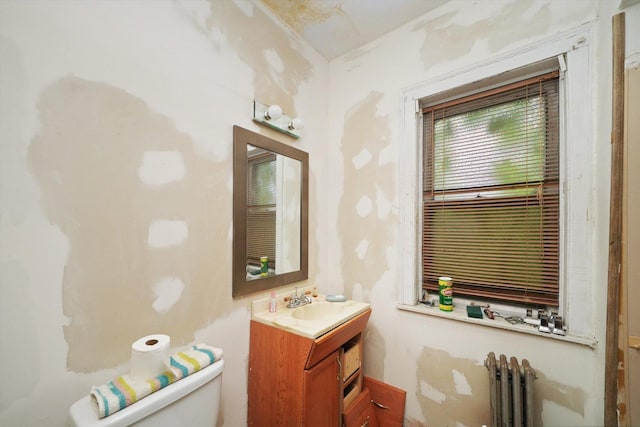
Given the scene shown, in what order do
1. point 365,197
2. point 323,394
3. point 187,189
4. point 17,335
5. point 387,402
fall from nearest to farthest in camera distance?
point 17,335, point 187,189, point 323,394, point 387,402, point 365,197

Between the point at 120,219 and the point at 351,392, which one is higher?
the point at 120,219

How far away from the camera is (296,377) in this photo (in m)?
1.21

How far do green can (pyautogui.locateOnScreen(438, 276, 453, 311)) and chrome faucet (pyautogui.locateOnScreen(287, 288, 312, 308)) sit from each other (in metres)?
0.83

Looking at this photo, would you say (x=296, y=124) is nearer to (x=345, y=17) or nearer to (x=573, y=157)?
(x=345, y=17)

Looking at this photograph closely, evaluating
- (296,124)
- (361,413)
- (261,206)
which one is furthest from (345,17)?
(361,413)

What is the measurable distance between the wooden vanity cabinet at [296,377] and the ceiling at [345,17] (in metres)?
1.91

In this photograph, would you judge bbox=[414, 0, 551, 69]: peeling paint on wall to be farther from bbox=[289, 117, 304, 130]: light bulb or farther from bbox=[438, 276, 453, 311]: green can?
bbox=[438, 276, 453, 311]: green can

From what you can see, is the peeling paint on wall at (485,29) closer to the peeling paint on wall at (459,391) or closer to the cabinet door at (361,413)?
the peeling paint on wall at (459,391)

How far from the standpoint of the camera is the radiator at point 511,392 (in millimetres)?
1166

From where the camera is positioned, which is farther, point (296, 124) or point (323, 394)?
point (296, 124)

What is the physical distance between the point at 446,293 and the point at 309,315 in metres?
0.86

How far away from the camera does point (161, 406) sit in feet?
2.77

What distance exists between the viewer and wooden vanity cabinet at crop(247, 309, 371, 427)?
120 cm

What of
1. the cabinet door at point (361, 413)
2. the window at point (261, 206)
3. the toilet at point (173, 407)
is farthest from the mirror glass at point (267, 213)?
the cabinet door at point (361, 413)
